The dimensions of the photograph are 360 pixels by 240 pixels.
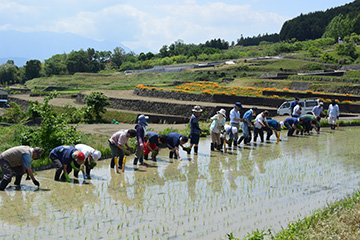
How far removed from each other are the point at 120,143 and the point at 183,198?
3677 millimetres

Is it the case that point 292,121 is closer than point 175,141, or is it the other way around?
point 175,141

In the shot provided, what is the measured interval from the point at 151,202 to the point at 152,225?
1.61 metres

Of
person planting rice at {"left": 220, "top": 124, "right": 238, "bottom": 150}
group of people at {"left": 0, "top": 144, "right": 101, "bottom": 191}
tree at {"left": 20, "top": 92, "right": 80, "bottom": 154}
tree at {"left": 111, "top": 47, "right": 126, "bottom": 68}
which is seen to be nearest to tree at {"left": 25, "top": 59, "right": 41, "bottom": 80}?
tree at {"left": 111, "top": 47, "right": 126, "bottom": 68}

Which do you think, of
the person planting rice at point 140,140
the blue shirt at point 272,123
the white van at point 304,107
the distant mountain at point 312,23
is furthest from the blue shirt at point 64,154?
the distant mountain at point 312,23

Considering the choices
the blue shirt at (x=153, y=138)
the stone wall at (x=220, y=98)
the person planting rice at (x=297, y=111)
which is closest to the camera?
the blue shirt at (x=153, y=138)

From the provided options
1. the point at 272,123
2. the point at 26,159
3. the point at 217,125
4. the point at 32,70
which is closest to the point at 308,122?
the point at 272,123

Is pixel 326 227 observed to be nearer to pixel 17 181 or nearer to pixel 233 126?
pixel 17 181

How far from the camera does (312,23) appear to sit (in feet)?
518

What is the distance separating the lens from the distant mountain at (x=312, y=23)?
505ft

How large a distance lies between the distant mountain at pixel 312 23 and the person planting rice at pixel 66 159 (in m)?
153

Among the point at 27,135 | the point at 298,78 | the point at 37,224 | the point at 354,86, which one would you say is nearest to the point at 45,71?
the point at 298,78

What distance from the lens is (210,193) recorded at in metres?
10.7

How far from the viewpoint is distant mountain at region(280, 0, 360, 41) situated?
505 ft

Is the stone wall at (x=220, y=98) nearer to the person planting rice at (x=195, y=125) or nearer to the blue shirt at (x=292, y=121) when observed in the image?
the blue shirt at (x=292, y=121)
